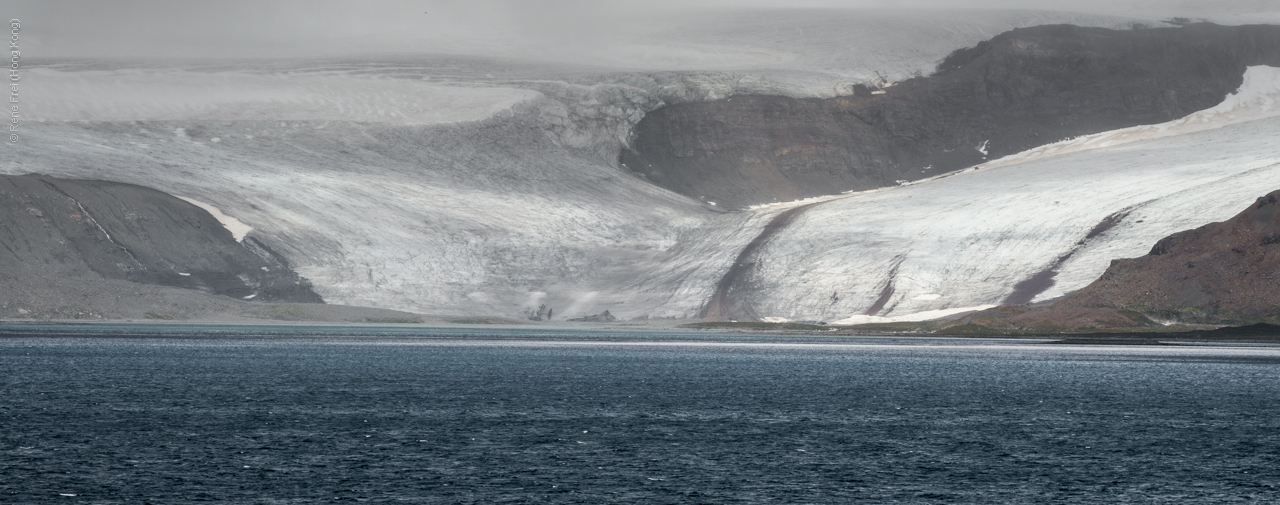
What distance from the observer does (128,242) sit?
9906 cm

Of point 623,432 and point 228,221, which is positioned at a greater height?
point 228,221

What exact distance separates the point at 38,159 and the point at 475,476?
95.7m

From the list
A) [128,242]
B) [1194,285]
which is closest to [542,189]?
[128,242]

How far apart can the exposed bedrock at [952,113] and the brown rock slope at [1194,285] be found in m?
59.6

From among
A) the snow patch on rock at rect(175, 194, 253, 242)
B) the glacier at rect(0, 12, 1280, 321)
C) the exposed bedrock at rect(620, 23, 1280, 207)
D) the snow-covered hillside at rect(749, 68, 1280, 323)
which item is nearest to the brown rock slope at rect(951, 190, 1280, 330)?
the snow-covered hillside at rect(749, 68, 1280, 323)

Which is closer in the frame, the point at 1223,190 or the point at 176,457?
the point at 176,457

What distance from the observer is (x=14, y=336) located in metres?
64.1

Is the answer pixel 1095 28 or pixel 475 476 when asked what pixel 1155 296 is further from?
pixel 1095 28

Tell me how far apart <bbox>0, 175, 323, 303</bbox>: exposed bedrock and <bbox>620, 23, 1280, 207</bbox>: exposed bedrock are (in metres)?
54.6

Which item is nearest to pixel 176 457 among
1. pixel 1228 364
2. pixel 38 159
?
pixel 1228 364

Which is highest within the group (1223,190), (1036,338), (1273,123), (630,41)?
(630,41)

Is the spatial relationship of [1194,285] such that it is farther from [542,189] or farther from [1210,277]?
[542,189]

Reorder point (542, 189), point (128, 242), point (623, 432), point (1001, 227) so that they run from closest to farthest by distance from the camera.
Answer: point (623, 432) → point (128, 242) → point (1001, 227) → point (542, 189)

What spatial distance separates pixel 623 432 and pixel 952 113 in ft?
466
